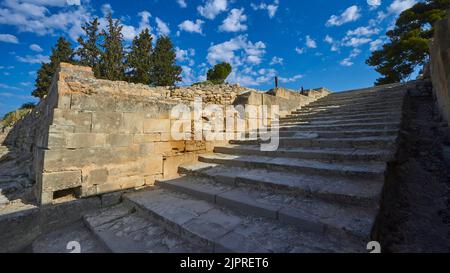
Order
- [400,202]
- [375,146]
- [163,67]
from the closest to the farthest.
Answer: [400,202], [375,146], [163,67]

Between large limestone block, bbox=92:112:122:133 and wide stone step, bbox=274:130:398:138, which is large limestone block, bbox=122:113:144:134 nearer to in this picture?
large limestone block, bbox=92:112:122:133

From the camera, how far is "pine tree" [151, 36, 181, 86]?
22.8 metres

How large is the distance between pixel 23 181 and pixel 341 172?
17.3 ft

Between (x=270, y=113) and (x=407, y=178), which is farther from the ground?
(x=270, y=113)

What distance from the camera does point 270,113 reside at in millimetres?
5711

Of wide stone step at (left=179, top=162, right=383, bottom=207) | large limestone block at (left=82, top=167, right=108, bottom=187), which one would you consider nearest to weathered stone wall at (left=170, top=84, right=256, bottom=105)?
wide stone step at (left=179, top=162, right=383, bottom=207)

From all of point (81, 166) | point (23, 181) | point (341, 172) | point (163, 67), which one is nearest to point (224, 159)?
point (341, 172)

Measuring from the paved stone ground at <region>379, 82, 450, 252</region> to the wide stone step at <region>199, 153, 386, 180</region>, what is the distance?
0.70ft

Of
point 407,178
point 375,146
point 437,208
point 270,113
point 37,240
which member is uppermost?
point 270,113

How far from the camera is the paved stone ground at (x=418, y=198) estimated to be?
163 cm

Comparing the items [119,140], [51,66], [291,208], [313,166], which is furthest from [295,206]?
[51,66]

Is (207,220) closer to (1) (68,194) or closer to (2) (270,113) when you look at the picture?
(1) (68,194)

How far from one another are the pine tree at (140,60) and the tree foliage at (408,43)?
21027 mm

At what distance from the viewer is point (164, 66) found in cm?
2284
